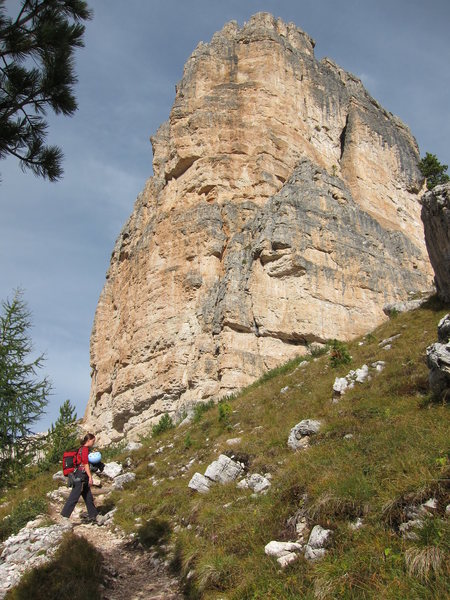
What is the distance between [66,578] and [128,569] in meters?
0.98

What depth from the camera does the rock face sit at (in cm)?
2053

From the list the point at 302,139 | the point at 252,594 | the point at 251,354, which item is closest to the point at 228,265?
A: the point at 251,354

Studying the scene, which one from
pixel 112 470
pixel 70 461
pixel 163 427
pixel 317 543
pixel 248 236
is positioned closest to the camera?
pixel 317 543

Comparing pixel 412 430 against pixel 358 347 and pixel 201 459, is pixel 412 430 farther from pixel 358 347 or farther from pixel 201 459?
pixel 358 347

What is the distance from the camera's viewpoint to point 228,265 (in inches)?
881

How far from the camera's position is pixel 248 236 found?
23406mm

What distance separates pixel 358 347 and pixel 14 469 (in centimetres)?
1082

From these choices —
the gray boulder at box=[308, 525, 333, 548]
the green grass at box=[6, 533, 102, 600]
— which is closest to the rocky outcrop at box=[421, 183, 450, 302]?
the gray boulder at box=[308, 525, 333, 548]

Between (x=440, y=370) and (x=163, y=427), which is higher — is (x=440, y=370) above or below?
below

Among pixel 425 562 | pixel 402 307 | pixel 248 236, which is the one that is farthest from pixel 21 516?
pixel 248 236

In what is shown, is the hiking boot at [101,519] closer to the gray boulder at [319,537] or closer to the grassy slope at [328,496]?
the grassy slope at [328,496]

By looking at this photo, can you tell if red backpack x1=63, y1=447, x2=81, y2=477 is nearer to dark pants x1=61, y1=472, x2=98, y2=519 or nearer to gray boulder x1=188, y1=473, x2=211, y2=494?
dark pants x1=61, y1=472, x2=98, y2=519

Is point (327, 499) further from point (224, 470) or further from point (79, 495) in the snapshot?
point (79, 495)

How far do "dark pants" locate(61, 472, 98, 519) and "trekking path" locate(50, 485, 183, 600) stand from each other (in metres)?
0.34
